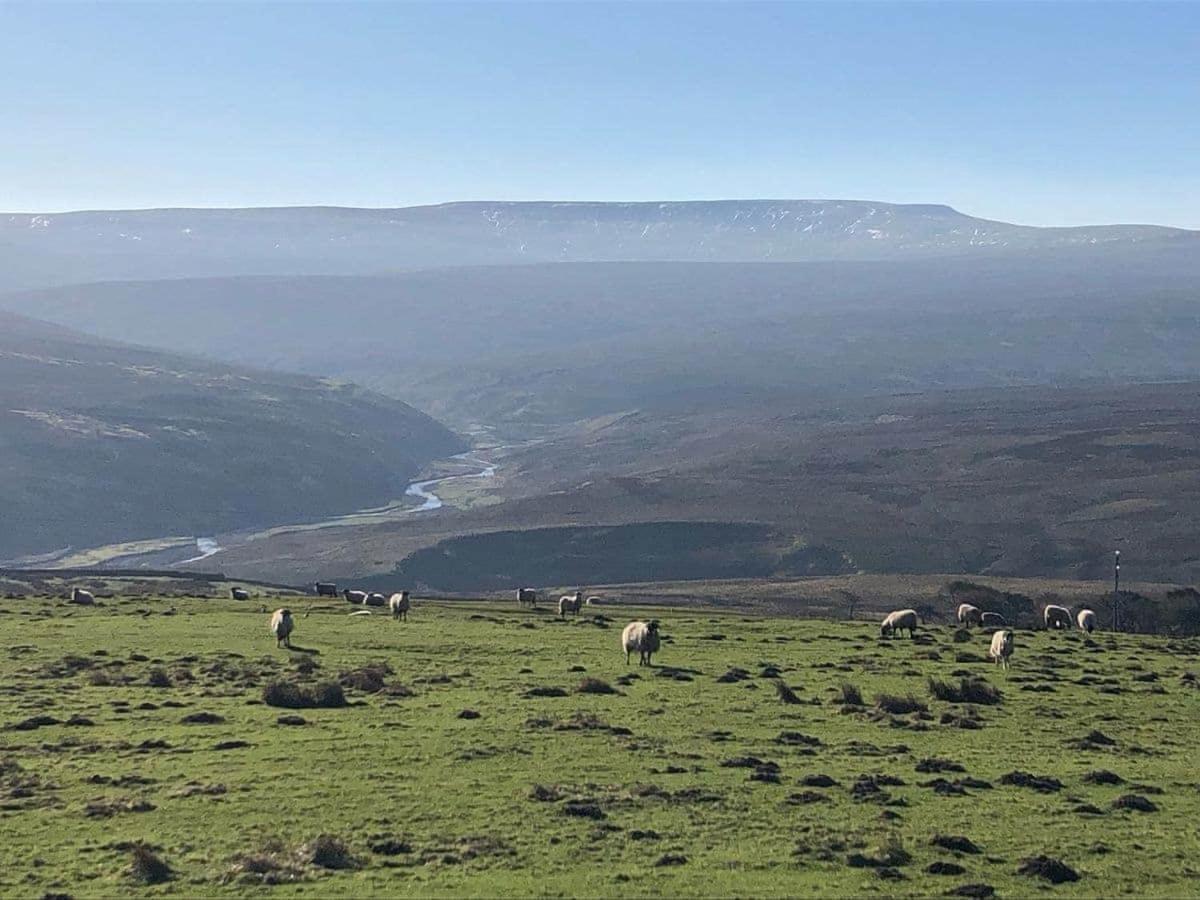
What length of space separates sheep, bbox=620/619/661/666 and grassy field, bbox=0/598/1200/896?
1.93 feet

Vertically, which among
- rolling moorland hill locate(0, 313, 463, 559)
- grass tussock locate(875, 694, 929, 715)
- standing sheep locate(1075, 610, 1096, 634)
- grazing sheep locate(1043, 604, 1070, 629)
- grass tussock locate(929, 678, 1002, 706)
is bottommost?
rolling moorland hill locate(0, 313, 463, 559)

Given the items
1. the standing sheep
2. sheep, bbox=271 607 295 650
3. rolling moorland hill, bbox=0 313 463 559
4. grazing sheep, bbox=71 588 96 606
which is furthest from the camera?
rolling moorland hill, bbox=0 313 463 559

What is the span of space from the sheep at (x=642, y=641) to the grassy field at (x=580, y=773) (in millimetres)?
589

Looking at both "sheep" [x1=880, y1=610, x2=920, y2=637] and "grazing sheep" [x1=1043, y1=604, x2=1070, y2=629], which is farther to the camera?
"grazing sheep" [x1=1043, y1=604, x2=1070, y2=629]

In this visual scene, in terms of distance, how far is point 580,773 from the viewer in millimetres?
20484

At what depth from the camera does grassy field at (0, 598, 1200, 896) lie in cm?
1590

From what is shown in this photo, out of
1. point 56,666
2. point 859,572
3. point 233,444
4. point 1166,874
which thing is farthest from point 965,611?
point 233,444

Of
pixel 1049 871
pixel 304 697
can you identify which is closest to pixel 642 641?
pixel 304 697

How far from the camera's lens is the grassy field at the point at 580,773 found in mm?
15898

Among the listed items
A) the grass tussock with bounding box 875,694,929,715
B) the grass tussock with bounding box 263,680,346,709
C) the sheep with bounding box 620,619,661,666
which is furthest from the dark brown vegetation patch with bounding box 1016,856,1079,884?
the sheep with bounding box 620,619,661,666

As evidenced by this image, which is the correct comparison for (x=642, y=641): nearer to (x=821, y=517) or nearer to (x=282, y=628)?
(x=282, y=628)

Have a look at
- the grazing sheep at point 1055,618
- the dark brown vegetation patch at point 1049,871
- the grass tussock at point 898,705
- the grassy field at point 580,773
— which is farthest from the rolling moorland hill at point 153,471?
the dark brown vegetation patch at point 1049,871

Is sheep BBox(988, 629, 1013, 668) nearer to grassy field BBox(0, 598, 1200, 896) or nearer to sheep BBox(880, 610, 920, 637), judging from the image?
grassy field BBox(0, 598, 1200, 896)

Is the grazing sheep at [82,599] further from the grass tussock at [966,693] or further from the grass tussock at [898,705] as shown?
the grass tussock at [898,705]
